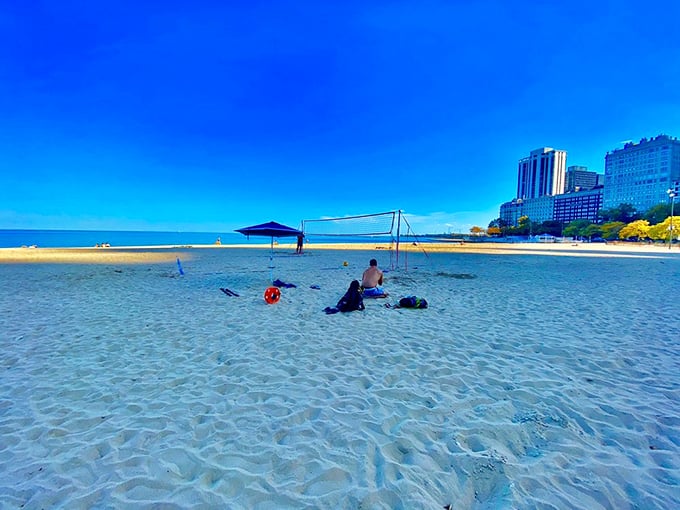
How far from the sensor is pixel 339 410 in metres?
3.02

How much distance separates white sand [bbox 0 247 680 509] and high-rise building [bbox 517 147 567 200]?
166m

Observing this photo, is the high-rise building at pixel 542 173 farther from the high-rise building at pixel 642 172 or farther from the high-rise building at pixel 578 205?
the high-rise building at pixel 642 172

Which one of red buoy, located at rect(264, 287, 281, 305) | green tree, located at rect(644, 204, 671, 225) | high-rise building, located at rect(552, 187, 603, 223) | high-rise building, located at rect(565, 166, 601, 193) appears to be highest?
high-rise building, located at rect(565, 166, 601, 193)

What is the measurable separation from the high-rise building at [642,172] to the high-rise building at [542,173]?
2815cm

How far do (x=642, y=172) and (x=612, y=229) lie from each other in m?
57.9

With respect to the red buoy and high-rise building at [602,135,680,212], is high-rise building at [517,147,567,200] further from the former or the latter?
the red buoy

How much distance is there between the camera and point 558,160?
143m

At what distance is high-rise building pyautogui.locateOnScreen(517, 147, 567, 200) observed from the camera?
5650 inches

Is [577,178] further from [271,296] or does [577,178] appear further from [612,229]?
[271,296]

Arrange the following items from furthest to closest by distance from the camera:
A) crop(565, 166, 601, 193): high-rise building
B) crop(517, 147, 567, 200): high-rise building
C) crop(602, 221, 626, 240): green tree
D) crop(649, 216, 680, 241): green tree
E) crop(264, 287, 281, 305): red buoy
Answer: crop(565, 166, 601, 193): high-rise building
crop(517, 147, 567, 200): high-rise building
crop(602, 221, 626, 240): green tree
crop(649, 216, 680, 241): green tree
crop(264, 287, 281, 305): red buoy

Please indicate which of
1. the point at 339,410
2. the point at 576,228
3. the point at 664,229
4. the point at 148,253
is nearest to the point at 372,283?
the point at 339,410

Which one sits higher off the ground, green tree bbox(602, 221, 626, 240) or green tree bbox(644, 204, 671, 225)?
green tree bbox(644, 204, 671, 225)

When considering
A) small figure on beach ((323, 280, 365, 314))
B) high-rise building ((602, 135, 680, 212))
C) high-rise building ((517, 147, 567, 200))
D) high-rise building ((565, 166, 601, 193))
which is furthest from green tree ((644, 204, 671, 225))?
small figure on beach ((323, 280, 365, 314))

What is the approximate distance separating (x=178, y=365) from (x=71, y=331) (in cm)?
276
